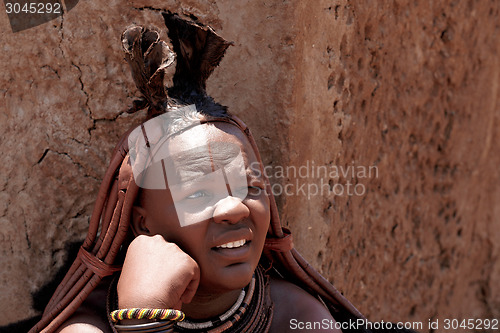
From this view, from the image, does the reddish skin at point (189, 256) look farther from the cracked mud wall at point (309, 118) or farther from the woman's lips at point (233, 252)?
the cracked mud wall at point (309, 118)

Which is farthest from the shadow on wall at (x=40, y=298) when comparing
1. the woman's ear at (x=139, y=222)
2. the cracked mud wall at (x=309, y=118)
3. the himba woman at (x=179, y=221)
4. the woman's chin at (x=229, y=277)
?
the woman's chin at (x=229, y=277)

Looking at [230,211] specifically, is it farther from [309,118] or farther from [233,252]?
[309,118]

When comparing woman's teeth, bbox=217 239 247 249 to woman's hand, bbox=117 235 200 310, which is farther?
woman's teeth, bbox=217 239 247 249

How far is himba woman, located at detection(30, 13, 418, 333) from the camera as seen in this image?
1.56 meters

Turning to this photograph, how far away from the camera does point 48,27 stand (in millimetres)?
2061

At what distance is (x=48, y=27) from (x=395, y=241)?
201 cm

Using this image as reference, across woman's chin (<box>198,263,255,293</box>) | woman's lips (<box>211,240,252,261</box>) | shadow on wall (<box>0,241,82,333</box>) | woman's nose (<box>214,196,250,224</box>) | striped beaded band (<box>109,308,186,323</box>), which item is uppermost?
woman's nose (<box>214,196,250,224</box>)

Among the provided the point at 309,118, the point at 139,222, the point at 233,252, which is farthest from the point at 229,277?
the point at 309,118

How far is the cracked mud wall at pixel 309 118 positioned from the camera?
2098mm

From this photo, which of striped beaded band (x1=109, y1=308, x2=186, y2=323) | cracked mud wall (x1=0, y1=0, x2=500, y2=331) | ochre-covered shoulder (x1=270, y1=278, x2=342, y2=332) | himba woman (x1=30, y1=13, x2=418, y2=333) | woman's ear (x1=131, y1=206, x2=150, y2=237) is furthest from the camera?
cracked mud wall (x1=0, y1=0, x2=500, y2=331)

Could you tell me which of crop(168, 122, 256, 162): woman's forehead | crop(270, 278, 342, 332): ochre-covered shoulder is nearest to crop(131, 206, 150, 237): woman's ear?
crop(168, 122, 256, 162): woman's forehead

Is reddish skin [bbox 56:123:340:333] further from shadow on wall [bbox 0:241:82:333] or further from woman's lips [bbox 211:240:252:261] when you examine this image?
shadow on wall [bbox 0:241:82:333]

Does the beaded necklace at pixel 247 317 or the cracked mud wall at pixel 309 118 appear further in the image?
the cracked mud wall at pixel 309 118

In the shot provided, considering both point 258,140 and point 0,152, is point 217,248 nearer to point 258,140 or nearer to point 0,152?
point 258,140
